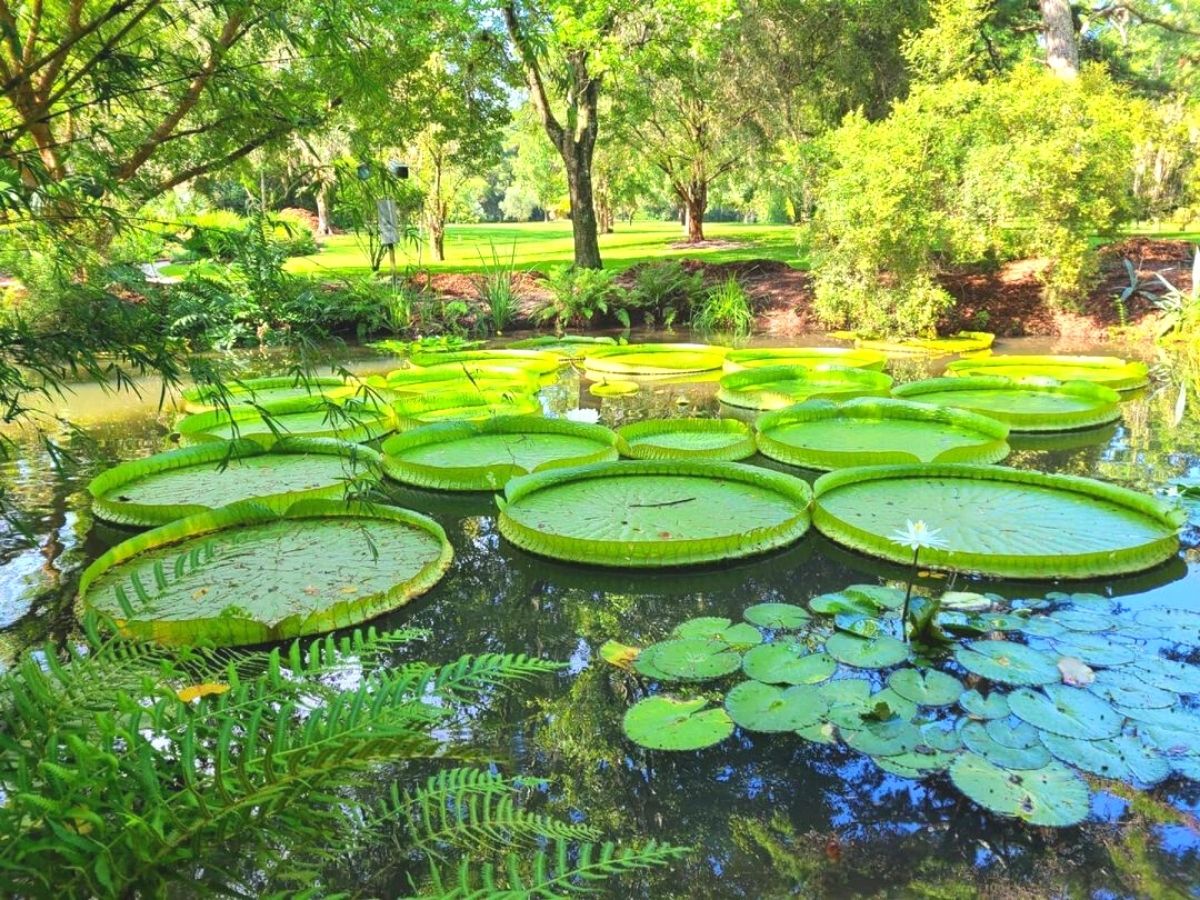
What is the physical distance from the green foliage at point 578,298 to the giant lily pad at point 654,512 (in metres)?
8.57

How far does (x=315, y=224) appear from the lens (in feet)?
103

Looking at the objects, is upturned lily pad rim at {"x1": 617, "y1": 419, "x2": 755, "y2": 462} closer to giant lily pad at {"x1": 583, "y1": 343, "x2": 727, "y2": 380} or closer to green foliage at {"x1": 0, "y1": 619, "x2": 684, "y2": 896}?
giant lily pad at {"x1": 583, "y1": 343, "x2": 727, "y2": 380}

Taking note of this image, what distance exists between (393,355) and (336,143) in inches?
416

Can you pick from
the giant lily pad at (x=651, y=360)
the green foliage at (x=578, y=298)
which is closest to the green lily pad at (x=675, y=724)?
the giant lily pad at (x=651, y=360)

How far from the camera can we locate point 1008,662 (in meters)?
2.80

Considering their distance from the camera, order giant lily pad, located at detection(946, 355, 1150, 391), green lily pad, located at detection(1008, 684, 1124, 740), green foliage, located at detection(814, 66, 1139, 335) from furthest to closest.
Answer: green foliage, located at detection(814, 66, 1139, 335)
giant lily pad, located at detection(946, 355, 1150, 391)
green lily pad, located at detection(1008, 684, 1124, 740)

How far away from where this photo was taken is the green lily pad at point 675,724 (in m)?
2.45

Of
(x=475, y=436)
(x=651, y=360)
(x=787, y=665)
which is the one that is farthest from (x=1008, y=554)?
(x=651, y=360)

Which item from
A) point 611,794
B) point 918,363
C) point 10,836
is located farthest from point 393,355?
point 10,836

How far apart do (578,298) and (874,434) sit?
8.31 meters

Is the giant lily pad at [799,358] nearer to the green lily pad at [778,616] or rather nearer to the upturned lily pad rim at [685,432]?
the upturned lily pad rim at [685,432]

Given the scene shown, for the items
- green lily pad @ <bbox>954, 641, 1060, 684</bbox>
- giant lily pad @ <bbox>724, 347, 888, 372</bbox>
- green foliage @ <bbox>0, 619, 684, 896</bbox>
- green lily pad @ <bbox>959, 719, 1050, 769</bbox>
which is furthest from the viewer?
giant lily pad @ <bbox>724, 347, 888, 372</bbox>

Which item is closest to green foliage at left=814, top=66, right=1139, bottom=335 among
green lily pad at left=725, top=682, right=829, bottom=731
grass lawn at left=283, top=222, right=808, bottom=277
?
grass lawn at left=283, top=222, right=808, bottom=277

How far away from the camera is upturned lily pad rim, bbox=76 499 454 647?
2967mm
